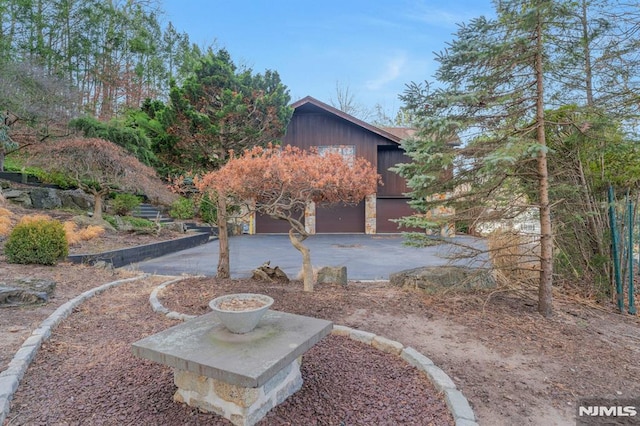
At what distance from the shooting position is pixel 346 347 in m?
3.05

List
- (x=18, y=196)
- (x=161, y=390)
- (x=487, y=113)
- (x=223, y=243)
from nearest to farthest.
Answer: (x=161, y=390)
(x=487, y=113)
(x=223, y=243)
(x=18, y=196)

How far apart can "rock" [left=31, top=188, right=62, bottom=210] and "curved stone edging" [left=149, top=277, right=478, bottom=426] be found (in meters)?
10.6

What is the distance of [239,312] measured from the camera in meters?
2.33

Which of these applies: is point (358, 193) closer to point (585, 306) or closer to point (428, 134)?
point (428, 134)

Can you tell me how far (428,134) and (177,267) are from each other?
6160 millimetres

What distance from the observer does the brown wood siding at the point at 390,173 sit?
15.9 meters

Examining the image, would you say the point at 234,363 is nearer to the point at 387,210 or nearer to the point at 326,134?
the point at 326,134

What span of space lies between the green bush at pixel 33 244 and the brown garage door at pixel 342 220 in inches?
437

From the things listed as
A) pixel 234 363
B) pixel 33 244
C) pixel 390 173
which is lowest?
pixel 234 363

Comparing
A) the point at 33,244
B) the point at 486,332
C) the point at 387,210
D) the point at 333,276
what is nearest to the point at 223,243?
the point at 333,276

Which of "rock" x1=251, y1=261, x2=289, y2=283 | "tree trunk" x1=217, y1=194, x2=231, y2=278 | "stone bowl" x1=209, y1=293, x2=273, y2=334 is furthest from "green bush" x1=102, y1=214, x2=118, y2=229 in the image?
"stone bowl" x1=209, y1=293, x2=273, y2=334

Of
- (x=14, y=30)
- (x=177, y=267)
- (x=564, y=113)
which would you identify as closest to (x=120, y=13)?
(x=14, y=30)

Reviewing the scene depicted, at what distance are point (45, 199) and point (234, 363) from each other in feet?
43.8

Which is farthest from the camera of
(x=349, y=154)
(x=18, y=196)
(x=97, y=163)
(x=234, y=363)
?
(x=349, y=154)
